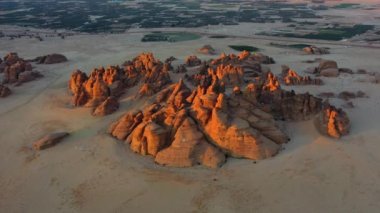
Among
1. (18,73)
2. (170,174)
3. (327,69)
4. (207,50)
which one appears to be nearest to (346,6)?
(207,50)

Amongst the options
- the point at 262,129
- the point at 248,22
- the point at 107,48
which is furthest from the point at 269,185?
the point at 248,22

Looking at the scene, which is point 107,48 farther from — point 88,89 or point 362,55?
point 362,55

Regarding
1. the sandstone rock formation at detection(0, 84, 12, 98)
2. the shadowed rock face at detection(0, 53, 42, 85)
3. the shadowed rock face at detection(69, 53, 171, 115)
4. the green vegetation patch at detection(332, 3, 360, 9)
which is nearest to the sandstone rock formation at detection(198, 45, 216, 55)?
the shadowed rock face at detection(69, 53, 171, 115)

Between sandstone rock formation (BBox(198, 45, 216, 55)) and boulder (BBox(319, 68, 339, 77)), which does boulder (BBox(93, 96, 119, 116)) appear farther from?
sandstone rock formation (BBox(198, 45, 216, 55))

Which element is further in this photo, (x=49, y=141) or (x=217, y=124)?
(x=49, y=141)

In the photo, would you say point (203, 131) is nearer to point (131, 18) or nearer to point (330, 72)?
point (330, 72)

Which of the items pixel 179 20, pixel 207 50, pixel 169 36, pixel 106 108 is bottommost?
pixel 179 20
